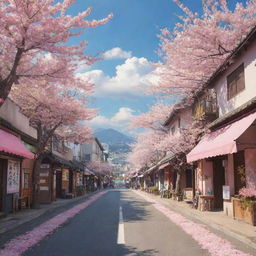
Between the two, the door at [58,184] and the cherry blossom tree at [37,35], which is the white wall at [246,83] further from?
the door at [58,184]

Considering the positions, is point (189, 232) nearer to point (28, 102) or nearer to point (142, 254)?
point (142, 254)

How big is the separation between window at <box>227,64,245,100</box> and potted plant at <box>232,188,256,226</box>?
184 inches

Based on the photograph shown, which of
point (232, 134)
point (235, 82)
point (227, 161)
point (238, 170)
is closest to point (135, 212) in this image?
point (227, 161)

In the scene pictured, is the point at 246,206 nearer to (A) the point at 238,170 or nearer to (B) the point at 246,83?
(A) the point at 238,170

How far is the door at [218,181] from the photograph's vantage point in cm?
2014

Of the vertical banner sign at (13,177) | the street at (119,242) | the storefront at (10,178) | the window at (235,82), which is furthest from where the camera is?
the vertical banner sign at (13,177)

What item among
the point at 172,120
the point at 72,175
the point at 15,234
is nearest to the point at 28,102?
the point at 15,234

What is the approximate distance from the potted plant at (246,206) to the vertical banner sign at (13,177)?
38.4 ft

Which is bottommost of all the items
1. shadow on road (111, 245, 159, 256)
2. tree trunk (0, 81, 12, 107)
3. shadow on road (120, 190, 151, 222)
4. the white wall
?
shadow on road (120, 190, 151, 222)

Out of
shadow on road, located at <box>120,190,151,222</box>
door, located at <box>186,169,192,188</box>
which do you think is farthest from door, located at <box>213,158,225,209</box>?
door, located at <box>186,169,192,188</box>

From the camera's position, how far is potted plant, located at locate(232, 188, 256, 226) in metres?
12.0

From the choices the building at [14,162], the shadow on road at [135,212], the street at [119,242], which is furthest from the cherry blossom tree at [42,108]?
the street at [119,242]

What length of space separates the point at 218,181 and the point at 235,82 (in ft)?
23.2

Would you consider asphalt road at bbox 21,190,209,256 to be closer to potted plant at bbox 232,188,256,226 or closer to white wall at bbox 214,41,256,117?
potted plant at bbox 232,188,256,226
